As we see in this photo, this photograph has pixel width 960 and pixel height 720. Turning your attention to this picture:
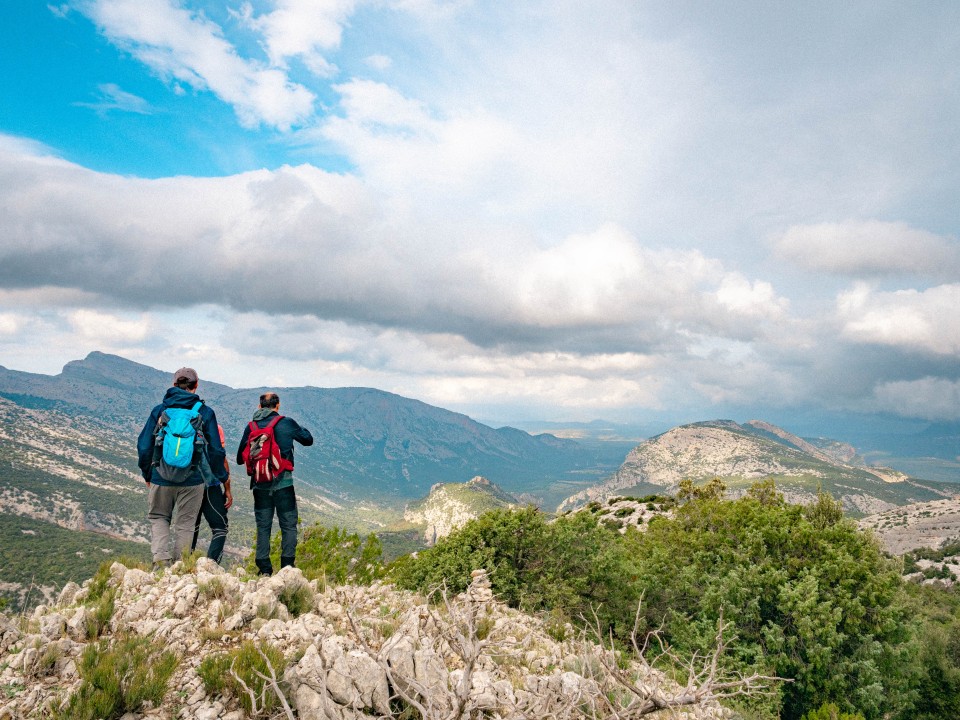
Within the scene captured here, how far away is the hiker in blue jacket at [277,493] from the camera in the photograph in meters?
9.15

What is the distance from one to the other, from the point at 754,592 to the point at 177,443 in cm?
1918

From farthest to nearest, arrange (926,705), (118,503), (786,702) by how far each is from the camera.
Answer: (118,503), (926,705), (786,702)

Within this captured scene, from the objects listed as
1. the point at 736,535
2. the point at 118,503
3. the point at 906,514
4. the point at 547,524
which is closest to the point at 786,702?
the point at 736,535

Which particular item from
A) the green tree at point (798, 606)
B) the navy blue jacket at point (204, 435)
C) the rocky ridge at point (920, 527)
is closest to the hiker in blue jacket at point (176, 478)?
the navy blue jacket at point (204, 435)

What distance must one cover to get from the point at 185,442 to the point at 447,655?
5718 mm

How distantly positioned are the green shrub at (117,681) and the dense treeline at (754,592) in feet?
31.6

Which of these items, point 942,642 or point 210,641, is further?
point 942,642

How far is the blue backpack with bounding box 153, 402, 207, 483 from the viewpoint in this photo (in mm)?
8047

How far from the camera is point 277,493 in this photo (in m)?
9.27

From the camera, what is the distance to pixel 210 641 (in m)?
5.58

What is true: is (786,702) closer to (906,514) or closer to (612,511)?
(612,511)

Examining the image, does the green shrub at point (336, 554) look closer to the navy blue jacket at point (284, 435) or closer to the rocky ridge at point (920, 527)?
the navy blue jacket at point (284, 435)

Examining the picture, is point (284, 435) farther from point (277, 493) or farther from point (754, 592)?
point (754, 592)

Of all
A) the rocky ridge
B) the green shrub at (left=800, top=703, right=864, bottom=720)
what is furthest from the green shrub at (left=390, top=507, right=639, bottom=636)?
the rocky ridge
